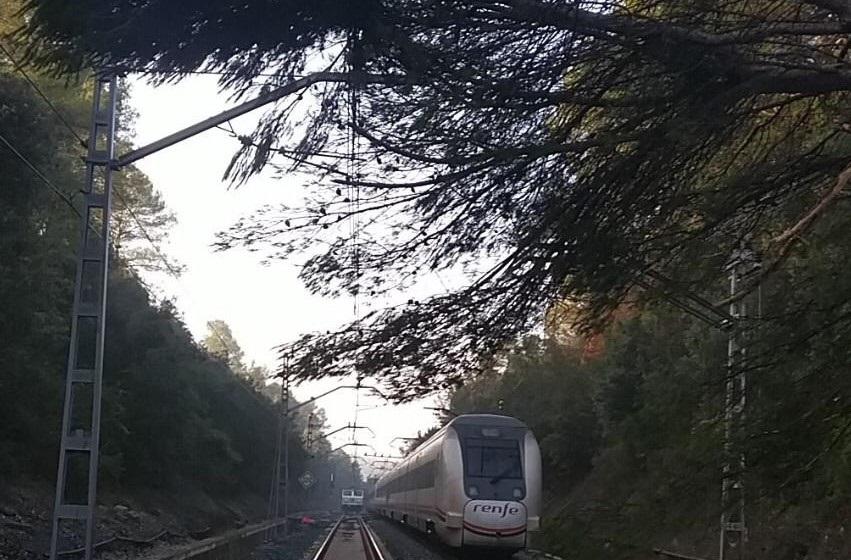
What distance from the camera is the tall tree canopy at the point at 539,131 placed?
20.5 feet

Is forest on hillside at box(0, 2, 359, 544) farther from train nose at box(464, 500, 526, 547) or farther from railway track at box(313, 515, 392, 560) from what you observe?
railway track at box(313, 515, 392, 560)

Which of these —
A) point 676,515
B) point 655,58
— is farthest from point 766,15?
point 676,515

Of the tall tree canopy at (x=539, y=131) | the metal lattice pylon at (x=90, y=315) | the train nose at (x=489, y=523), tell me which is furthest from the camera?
Answer: the train nose at (x=489, y=523)

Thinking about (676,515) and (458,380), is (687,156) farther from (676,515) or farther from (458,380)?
(676,515)

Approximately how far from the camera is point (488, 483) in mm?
22812

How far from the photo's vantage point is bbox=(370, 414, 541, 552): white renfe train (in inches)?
886

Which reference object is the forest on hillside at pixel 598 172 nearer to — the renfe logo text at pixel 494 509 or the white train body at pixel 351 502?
the renfe logo text at pixel 494 509

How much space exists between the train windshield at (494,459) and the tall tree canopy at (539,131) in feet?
50.7

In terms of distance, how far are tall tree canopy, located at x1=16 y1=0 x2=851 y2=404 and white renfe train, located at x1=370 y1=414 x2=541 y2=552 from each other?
15.2 metres

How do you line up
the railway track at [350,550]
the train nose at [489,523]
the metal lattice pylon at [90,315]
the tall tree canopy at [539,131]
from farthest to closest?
the railway track at [350,550] < the train nose at [489,523] < the metal lattice pylon at [90,315] < the tall tree canopy at [539,131]

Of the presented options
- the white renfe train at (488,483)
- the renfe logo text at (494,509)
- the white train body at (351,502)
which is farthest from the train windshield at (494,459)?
the white train body at (351,502)

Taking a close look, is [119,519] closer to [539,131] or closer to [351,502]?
[539,131]

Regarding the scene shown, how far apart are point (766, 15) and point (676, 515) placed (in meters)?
3.78

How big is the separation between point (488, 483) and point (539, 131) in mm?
16705
